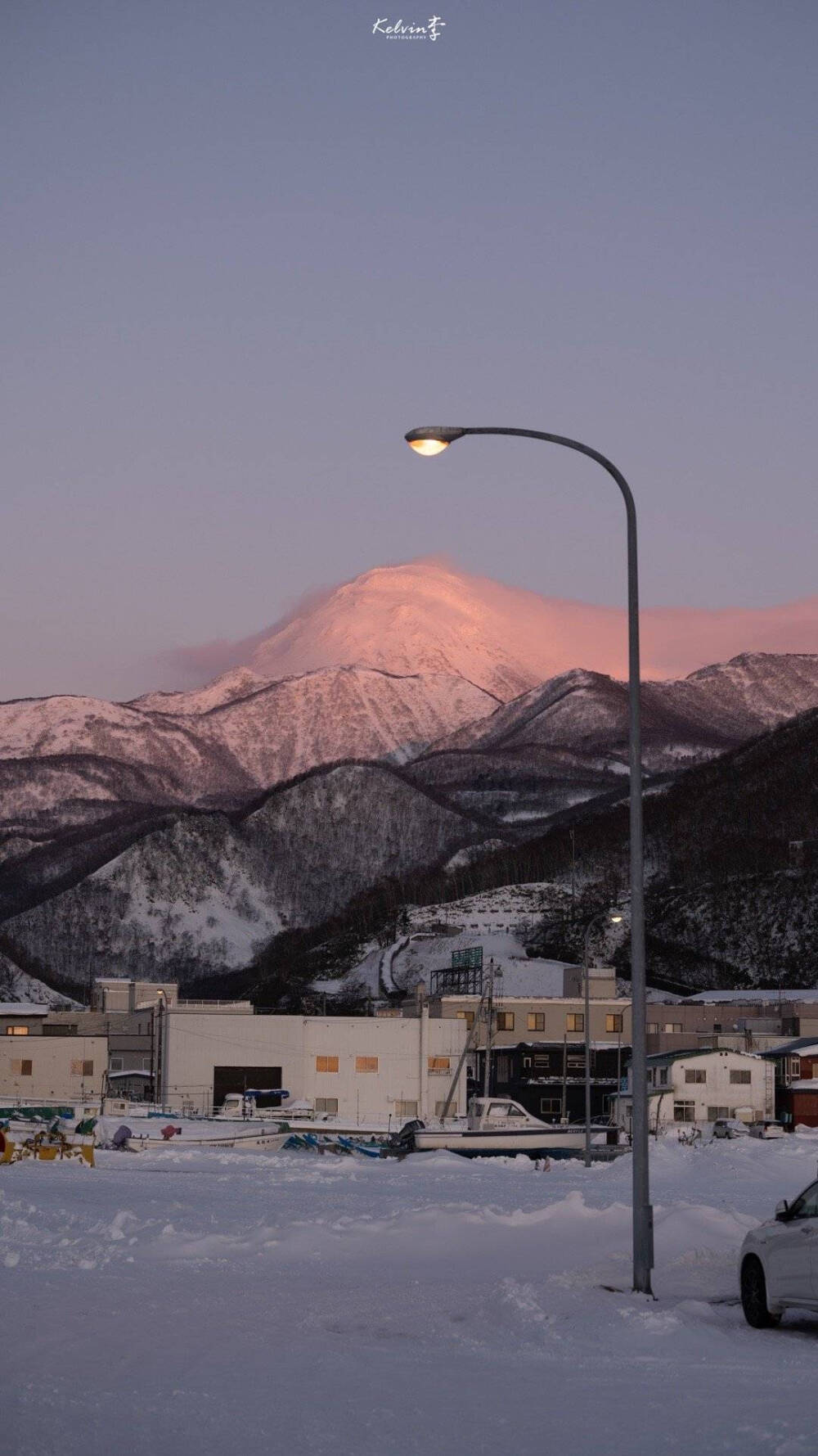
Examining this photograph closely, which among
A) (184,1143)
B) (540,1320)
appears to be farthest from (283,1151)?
(540,1320)

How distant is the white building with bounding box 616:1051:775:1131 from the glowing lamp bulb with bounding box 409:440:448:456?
2810 inches

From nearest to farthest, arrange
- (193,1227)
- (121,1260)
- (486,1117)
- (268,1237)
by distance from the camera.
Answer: (121,1260)
(268,1237)
(193,1227)
(486,1117)

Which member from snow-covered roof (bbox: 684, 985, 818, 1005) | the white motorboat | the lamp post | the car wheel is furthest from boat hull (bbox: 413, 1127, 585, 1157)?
snow-covered roof (bbox: 684, 985, 818, 1005)

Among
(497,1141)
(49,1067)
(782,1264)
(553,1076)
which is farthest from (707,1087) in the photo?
(782,1264)

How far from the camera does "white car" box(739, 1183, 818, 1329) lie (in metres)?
15.7

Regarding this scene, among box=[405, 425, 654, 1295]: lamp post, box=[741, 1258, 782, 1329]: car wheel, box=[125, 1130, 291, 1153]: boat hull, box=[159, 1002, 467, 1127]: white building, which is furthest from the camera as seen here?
box=[159, 1002, 467, 1127]: white building

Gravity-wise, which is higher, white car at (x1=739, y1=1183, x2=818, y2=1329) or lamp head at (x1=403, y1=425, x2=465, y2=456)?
lamp head at (x1=403, y1=425, x2=465, y2=456)

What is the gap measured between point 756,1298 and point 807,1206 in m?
1.03

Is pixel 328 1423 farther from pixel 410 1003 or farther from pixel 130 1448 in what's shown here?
pixel 410 1003

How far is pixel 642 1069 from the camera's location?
2008 cm

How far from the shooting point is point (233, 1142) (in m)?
62.4

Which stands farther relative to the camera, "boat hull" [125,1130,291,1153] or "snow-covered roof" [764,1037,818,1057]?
"snow-covered roof" [764,1037,818,1057]

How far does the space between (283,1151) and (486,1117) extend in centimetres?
940

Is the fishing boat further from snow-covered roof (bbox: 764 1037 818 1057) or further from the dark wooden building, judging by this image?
snow-covered roof (bbox: 764 1037 818 1057)
